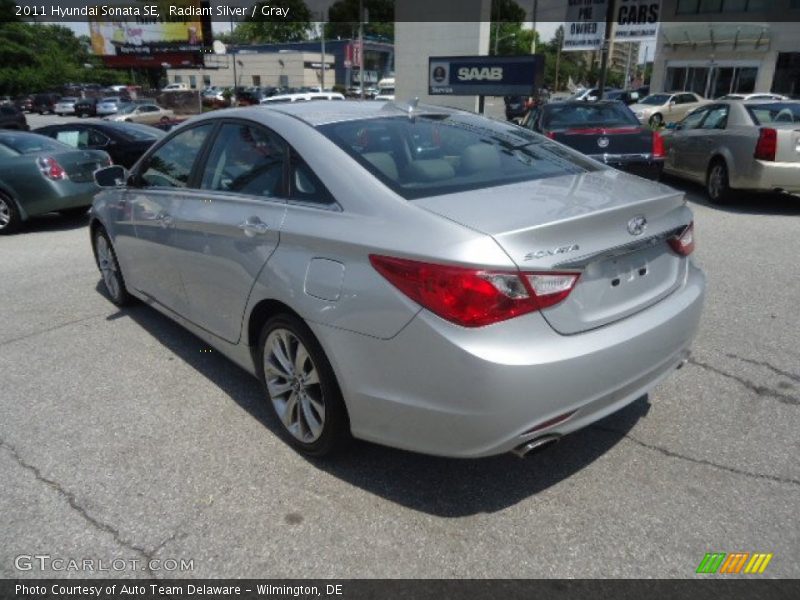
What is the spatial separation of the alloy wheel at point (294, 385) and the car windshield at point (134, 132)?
9.26m

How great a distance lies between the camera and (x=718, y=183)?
8.99 metres

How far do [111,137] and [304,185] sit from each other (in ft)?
32.0

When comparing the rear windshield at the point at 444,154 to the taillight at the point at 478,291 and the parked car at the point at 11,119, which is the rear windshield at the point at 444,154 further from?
the parked car at the point at 11,119

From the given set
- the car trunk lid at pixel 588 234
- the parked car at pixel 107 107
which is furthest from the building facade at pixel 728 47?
the car trunk lid at pixel 588 234

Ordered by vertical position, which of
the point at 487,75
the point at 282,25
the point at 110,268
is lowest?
the point at 110,268

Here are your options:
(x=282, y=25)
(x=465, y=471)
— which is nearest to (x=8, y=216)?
(x=465, y=471)

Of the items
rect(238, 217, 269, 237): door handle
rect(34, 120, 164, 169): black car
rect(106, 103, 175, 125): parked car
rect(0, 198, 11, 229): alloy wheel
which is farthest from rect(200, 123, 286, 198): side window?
rect(106, 103, 175, 125): parked car

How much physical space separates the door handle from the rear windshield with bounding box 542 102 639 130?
7136 mm

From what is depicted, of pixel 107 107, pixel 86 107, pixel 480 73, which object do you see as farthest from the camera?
pixel 86 107

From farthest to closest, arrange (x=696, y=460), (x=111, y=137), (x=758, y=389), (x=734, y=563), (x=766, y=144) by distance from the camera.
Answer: (x=111, y=137)
(x=766, y=144)
(x=758, y=389)
(x=696, y=460)
(x=734, y=563)

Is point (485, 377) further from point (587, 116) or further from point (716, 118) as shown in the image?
point (716, 118)

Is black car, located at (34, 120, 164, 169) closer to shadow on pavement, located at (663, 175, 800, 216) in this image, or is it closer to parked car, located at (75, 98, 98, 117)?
shadow on pavement, located at (663, 175, 800, 216)
